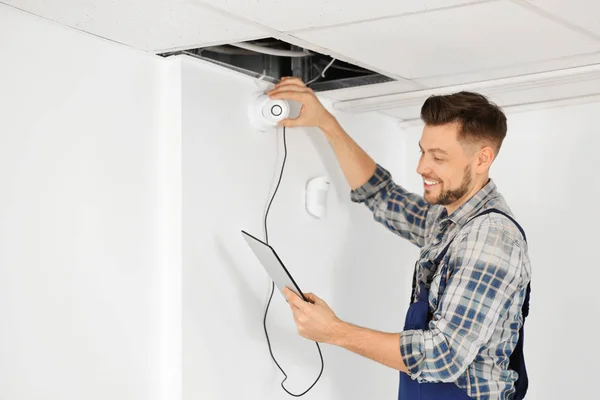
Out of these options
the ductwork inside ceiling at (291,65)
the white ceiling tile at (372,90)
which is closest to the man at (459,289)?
the ductwork inside ceiling at (291,65)

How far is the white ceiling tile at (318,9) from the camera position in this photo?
1.77 metres

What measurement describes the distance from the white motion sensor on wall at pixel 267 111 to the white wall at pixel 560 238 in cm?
101

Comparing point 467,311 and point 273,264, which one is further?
point 273,264

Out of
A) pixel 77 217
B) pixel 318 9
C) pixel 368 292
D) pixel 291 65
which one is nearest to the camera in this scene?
pixel 318 9

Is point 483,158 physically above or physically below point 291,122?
below

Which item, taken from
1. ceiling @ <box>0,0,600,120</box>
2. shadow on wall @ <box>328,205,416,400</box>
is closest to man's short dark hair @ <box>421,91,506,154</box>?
ceiling @ <box>0,0,600,120</box>

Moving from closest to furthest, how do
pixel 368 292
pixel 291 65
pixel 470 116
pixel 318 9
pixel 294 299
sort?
1. pixel 318 9
2. pixel 294 299
3. pixel 470 116
4. pixel 291 65
5. pixel 368 292

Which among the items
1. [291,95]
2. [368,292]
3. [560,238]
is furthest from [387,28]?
[560,238]

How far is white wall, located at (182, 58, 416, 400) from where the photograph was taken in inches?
85.9

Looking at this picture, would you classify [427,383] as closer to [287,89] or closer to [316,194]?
[316,194]

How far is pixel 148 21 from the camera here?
1.89 metres

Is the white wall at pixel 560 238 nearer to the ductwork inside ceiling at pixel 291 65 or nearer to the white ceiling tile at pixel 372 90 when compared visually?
the white ceiling tile at pixel 372 90

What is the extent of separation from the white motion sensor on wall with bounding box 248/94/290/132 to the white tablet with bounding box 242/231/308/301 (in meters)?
0.38

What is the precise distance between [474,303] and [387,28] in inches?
26.2
